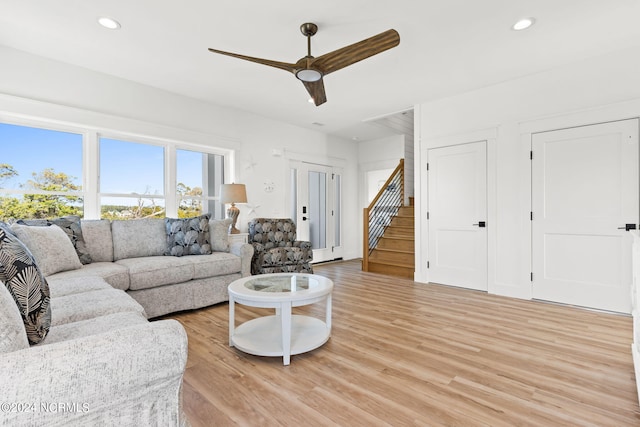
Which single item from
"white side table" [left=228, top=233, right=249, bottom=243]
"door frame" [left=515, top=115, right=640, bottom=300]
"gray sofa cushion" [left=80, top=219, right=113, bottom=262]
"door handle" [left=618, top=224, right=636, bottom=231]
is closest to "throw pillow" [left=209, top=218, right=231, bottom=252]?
"white side table" [left=228, top=233, right=249, bottom=243]

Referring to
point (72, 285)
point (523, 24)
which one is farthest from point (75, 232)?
point (523, 24)

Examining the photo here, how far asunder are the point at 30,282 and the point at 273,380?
1.34 metres

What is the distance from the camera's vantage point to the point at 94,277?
92.0 inches

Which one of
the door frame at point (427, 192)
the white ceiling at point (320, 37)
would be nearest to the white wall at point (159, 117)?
the white ceiling at point (320, 37)

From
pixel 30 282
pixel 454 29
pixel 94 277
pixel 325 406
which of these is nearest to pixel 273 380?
pixel 325 406

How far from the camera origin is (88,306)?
1636 millimetres

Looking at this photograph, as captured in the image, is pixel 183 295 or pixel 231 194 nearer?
pixel 183 295

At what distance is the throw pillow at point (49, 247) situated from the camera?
2322 mm

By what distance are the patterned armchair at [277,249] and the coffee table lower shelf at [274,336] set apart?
4.30 feet

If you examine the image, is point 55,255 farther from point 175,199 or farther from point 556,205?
point 556,205

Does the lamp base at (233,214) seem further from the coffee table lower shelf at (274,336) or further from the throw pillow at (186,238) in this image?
Result: the coffee table lower shelf at (274,336)

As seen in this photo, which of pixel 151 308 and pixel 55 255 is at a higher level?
pixel 55 255

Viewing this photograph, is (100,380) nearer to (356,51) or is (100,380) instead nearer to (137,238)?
(356,51)

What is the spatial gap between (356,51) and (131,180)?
3172 mm
